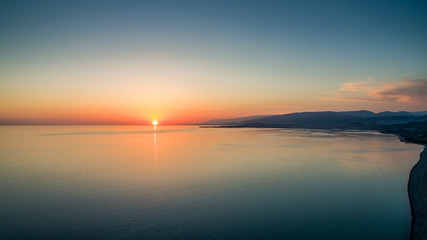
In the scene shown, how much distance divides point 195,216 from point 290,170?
509 inches

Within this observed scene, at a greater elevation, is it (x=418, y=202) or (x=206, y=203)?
(x=206, y=203)

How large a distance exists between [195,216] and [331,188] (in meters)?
9.76

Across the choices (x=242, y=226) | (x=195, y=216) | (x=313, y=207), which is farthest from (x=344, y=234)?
(x=195, y=216)

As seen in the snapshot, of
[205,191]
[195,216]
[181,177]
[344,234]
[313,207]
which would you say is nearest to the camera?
[344,234]

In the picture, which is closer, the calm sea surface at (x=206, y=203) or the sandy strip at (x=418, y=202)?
the sandy strip at (x=418, y=202)

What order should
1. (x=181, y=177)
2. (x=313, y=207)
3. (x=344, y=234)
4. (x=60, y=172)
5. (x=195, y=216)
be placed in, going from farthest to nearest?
(x=60, y=172) → (x=181, y=177) → (x=313, y=207) → (x=195, y=216) → (x=344, y=234)

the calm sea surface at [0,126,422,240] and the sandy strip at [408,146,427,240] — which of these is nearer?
the sandy strip at [408,146,427,240]

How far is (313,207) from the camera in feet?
41.2

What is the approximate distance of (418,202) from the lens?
12.5 metres

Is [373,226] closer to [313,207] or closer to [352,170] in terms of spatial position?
[313,207]

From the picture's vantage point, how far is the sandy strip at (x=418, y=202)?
9358 millimetres

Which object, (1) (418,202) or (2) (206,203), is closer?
(1) (418,202)

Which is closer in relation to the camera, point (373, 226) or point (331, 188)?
point (373, 226)

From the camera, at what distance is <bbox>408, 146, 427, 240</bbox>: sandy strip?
9358 mm
